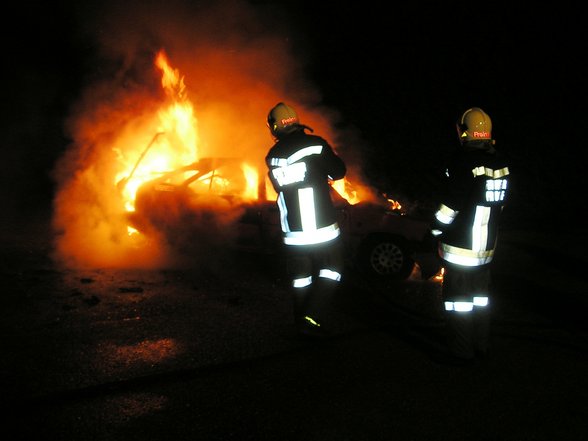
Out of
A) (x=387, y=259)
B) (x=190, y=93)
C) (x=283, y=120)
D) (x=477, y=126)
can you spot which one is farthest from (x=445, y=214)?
(x=190, y=93)

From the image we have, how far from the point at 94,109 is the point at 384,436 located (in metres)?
11.5

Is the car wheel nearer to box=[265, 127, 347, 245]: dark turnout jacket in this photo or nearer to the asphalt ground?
the asphalt ground

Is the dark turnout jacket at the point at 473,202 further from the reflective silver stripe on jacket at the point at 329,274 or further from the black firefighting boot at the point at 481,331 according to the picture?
the reflective silver stripe on jacket at the point at 329,274

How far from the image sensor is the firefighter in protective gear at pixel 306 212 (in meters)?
4.64

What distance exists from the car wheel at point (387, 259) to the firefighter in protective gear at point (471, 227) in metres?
2.69

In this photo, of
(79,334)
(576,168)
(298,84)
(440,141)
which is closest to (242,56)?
(298,84)

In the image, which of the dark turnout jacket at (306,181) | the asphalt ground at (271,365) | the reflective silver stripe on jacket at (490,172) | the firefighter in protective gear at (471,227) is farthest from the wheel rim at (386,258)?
the reflective silver stripe on jacket at (490,172)

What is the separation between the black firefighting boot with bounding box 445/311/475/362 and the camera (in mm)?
4117

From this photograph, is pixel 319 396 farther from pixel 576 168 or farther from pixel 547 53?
pixel 547 53

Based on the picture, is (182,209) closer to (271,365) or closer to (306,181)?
(306,181)

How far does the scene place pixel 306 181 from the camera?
462 cm

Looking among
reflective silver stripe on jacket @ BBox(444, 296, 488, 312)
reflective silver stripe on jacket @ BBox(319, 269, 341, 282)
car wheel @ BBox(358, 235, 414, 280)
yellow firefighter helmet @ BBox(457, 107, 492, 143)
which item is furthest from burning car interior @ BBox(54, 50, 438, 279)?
yellow firefighter helmet @ BBox(457, 107, 492, 143)

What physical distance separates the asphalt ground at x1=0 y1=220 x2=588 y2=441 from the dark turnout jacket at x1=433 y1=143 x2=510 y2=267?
876mm

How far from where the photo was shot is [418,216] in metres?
7.48
